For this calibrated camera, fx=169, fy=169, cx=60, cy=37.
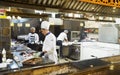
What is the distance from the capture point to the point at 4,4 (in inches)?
63.6

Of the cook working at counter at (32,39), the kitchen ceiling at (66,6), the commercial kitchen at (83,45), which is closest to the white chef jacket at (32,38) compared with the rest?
the cook working at counter at (32,39)

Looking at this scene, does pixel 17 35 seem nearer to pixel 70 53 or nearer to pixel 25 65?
pixel 70 53

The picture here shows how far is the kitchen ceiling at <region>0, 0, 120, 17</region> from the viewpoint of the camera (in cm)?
171

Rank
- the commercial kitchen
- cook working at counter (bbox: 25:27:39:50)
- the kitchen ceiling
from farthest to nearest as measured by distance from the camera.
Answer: cook working at counter (bbox: 25:27:39:50) → the commercial kitchen → the kitchen ceiling

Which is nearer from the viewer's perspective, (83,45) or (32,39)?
(83,45)

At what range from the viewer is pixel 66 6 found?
84.1 inches

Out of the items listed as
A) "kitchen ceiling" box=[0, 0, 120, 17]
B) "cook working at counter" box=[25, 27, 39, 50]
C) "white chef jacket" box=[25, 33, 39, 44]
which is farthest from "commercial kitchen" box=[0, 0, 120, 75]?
"white chef jacket" box=[25, 33, 39, 44]

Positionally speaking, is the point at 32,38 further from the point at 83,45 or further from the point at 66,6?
the point at 66,6

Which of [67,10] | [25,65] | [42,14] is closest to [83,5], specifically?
[67,10]

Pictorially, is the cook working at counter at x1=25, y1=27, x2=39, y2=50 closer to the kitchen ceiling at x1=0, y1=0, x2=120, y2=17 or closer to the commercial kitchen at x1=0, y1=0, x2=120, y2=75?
the commercial kitchen at x1=0, y1=0, x2=120, y2=75

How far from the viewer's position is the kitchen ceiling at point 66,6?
1.71m

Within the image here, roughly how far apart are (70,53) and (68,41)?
664 millimetres

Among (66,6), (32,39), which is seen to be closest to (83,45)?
(32,39)

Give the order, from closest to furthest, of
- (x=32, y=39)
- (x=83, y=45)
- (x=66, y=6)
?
(x=66, y=6) → (x=83, y=45) → (x=32, y=39)
